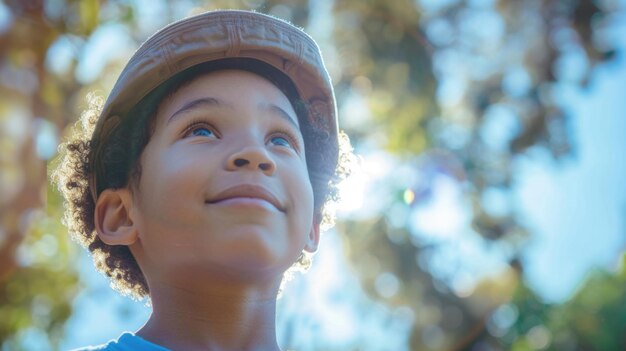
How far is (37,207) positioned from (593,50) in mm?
6589

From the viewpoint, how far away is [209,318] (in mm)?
1929

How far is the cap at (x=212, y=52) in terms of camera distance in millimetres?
2086

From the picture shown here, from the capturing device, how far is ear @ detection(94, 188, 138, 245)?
206cm

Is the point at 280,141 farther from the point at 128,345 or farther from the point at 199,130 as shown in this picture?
the point at 128,345

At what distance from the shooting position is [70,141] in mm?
2463

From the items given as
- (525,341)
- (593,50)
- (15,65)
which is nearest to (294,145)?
(15,65)

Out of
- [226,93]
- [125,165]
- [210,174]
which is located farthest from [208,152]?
[125,165]

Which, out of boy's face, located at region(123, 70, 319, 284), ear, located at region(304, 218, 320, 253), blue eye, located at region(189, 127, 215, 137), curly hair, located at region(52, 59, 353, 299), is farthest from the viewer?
ear, located at region(304, 218, 320, 253)

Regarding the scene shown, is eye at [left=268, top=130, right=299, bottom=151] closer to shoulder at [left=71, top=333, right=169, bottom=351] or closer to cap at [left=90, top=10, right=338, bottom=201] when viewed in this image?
cap at [left=90, top=10, right=338, bottom=201]

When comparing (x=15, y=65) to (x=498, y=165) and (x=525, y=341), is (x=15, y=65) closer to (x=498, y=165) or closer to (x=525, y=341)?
(x=498, y=165)

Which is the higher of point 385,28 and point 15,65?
point 385,28

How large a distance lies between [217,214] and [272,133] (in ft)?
0.99

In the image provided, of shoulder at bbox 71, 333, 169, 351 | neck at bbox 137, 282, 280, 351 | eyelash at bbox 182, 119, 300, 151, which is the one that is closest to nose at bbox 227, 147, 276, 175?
eyelash at bbox 182, 119, 300, 151

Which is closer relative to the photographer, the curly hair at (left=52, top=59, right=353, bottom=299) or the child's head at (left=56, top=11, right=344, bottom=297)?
the child's head at (left=56, top=11, right=344, bottom=297)
